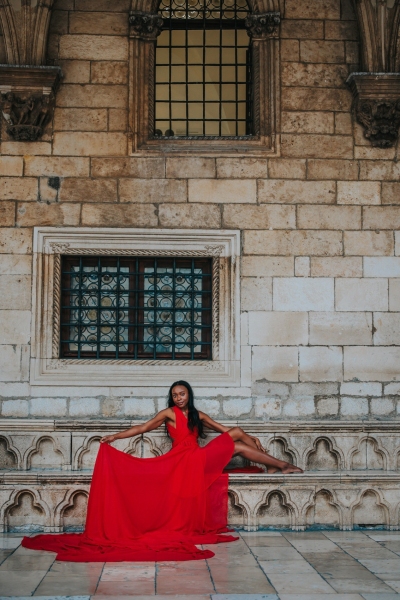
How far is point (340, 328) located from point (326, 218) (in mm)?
1229

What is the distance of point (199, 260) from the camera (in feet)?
31.9

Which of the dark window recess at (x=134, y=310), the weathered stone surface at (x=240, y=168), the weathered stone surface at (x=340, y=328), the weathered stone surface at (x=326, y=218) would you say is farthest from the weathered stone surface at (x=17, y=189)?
the weathered stone surface at (x=340, y=328)

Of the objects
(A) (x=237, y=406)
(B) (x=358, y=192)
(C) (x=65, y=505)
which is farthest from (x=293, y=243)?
(C) (x=65, y=505)

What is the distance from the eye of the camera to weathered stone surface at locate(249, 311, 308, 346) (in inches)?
373

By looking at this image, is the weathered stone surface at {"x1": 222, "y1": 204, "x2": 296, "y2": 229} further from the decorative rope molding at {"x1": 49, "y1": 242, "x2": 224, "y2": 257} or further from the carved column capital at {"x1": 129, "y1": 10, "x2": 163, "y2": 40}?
the carved column capital at {"x1": 129, "y1": 10, "x2": 163, "y2": 40}

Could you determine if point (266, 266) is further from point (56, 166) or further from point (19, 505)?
point (19, 505)

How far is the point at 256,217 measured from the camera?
31.6 ft

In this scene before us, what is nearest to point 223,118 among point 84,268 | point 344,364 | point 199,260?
point 199,260

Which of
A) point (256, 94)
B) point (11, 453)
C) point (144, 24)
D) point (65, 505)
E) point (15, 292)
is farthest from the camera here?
point (256, 94)

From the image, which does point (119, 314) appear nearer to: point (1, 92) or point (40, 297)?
point (40, 297)

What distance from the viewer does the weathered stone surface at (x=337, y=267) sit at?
9594 mm

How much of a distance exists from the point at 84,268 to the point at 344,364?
3046 millimetres

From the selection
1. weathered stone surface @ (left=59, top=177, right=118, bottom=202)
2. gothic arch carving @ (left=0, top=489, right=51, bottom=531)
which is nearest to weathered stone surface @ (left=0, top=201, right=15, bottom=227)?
weathered stone surface @ (left=59, top=177, right=118, bottom=202)

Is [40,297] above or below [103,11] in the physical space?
below
